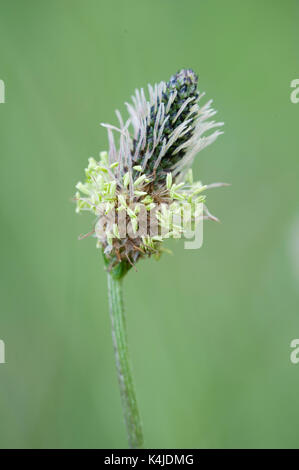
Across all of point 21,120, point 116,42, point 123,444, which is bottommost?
point 123,444

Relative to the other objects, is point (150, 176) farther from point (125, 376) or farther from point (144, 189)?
point (125, 376)

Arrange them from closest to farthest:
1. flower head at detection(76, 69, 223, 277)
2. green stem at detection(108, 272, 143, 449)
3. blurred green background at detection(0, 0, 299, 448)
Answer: flower head at detection(76, 69, 223, 277) < green stem at detection(108, 272, 143, 449) < blurred green background at detection(0, 0, 299, 448)

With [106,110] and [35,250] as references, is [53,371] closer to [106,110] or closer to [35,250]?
[35,250]

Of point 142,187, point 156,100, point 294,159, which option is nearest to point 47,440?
point 142,187

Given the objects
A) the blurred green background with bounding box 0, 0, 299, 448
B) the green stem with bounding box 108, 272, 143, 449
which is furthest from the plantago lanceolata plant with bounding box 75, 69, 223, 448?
the blurred green background with bounding box 0, 0, 299, 448

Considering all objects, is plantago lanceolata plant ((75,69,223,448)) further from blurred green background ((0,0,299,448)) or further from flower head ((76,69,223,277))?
blurred green background ((0,0,299,448))

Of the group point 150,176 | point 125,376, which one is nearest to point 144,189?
point 150,176
